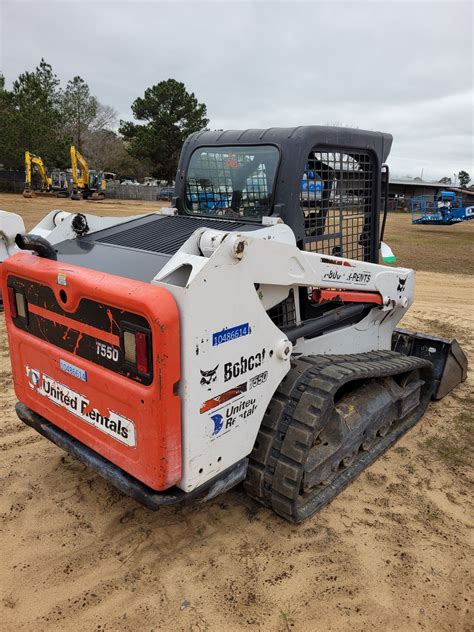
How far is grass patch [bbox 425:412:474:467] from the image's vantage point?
3.77 metres

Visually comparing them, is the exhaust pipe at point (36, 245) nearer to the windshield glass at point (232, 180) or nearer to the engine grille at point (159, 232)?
the engine grille at point (159, 232)

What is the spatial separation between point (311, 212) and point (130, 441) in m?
1.87

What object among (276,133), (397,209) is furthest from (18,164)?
(276,133)

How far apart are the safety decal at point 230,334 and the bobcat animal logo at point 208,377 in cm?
12

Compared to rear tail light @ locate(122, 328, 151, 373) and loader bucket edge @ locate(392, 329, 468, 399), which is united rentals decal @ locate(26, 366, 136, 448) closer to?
rear tail light @ locate(122, 328, 151, 373)

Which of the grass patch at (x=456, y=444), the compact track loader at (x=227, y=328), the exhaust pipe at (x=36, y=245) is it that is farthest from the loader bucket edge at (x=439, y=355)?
the exhaust pipe at (x=36, y=245)

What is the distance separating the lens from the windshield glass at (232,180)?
3.28 metres

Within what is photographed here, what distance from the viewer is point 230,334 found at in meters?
2.37

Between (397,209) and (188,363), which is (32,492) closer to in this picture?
(188,363)

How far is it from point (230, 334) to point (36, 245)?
123 cm

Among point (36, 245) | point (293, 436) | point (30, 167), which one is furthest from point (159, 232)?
point (30, 167)

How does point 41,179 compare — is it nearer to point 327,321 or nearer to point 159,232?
point 159,232

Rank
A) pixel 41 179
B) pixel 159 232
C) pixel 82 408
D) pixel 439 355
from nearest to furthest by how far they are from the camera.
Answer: pixel 82 408, pixel 159 232, pixel 439 355, pixel 41 179

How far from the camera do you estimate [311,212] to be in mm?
3338
